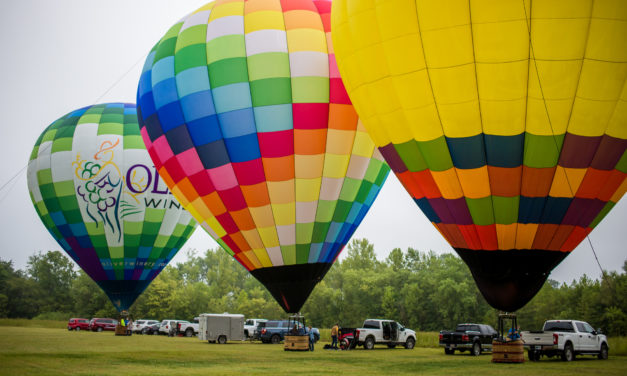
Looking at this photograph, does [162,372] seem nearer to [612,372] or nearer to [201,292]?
[612,372]

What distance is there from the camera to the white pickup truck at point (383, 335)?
64.6ft

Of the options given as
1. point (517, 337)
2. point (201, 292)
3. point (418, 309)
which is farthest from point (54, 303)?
point (517, 337)

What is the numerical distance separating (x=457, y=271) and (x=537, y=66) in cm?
3682

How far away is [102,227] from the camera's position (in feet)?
67.4

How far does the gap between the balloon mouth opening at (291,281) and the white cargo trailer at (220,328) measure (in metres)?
9.72

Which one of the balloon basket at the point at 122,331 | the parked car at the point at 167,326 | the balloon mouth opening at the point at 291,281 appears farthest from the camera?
the parked car at the point at 167,326

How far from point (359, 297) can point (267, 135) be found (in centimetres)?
3724

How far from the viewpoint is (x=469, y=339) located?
16.6 m

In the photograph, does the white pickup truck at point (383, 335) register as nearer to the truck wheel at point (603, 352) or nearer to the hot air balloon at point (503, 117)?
the truck wheel at point (603, 352)

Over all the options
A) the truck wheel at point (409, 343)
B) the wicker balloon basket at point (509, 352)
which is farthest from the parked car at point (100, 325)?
the wicker balloon basket at point (509, 352)

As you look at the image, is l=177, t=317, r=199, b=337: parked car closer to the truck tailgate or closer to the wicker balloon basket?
the truck tailgate

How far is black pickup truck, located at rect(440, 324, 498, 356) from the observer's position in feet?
54.6

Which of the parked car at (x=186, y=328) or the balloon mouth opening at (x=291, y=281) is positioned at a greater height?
the balloon mouth opening at (x=291, y=281)

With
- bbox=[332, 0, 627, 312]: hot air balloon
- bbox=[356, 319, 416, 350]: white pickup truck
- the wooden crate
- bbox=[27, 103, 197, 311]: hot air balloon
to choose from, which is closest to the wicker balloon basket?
bbox=[332, 0, 627, 312]: hot air balloon
